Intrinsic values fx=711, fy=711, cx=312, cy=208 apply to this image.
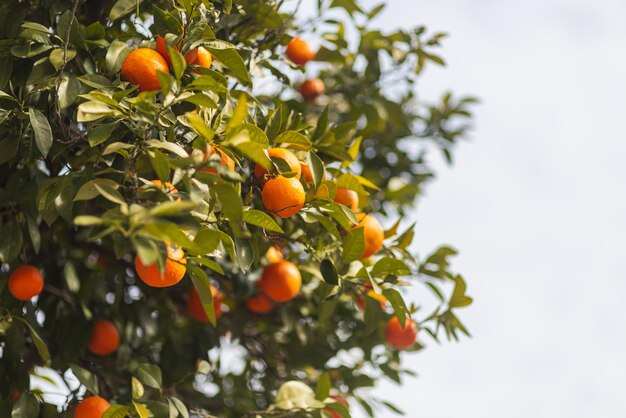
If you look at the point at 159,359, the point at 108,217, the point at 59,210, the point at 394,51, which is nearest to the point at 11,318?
the point at 59,210

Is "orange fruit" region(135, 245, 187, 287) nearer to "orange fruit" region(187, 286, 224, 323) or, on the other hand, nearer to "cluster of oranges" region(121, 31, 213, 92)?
"cluster of oranges" region(121, 31, 213, 92)

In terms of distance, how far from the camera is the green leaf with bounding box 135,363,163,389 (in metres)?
1.56

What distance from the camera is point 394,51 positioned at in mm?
2395

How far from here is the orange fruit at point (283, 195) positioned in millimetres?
1336

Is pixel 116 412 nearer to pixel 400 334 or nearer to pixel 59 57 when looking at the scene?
pixel 59 57

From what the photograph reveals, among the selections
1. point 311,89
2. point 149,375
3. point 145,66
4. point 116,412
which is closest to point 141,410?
point 116,412

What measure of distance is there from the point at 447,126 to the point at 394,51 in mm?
722

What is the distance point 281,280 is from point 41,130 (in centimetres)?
73

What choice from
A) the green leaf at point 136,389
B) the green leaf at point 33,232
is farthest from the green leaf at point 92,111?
the green leaf at point 136,389

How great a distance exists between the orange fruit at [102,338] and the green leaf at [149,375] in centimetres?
30

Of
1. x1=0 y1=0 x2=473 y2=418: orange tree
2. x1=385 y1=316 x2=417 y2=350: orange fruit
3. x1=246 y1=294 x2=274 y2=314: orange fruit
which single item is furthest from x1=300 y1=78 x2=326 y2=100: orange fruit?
x1=385 y1=316 x2=417 y2=350: orange fruit

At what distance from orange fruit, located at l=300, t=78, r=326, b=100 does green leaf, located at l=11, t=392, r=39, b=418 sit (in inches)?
55.9

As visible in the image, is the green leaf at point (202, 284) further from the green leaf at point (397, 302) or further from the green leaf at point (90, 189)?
the green leaf at point (397, 302)

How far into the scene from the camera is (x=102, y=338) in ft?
6.05
